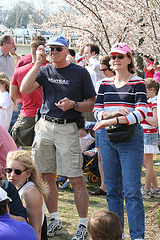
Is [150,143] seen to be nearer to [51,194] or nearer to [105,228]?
[51,194]

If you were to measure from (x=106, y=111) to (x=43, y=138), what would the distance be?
2.90 feet

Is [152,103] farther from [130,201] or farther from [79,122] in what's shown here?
[130,201]

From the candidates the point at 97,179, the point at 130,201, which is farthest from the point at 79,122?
the point at 97,179

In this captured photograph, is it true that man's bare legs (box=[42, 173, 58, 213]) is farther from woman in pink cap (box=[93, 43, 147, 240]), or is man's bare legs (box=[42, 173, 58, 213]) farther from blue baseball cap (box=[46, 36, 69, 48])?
blue baseball cap (box=[46, 36, 69, 48])

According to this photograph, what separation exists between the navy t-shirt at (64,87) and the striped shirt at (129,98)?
0.44 m

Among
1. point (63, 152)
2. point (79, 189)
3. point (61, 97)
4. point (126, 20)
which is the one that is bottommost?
point (79, 189)

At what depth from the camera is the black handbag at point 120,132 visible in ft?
12.6

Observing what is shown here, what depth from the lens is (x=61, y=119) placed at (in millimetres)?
4430

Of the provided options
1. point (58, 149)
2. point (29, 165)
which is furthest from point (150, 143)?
point (29, 165)

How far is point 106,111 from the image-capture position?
13.1 ft

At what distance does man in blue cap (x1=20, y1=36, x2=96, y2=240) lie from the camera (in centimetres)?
441

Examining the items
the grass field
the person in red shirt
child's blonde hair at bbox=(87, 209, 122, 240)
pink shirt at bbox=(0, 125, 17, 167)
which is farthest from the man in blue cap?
child's blonde hair at bbox=(87, 209, 122, 240)

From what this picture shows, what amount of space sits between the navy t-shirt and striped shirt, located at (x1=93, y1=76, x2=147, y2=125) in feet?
1.46

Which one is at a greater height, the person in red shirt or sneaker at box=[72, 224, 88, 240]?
the person in red shirt
